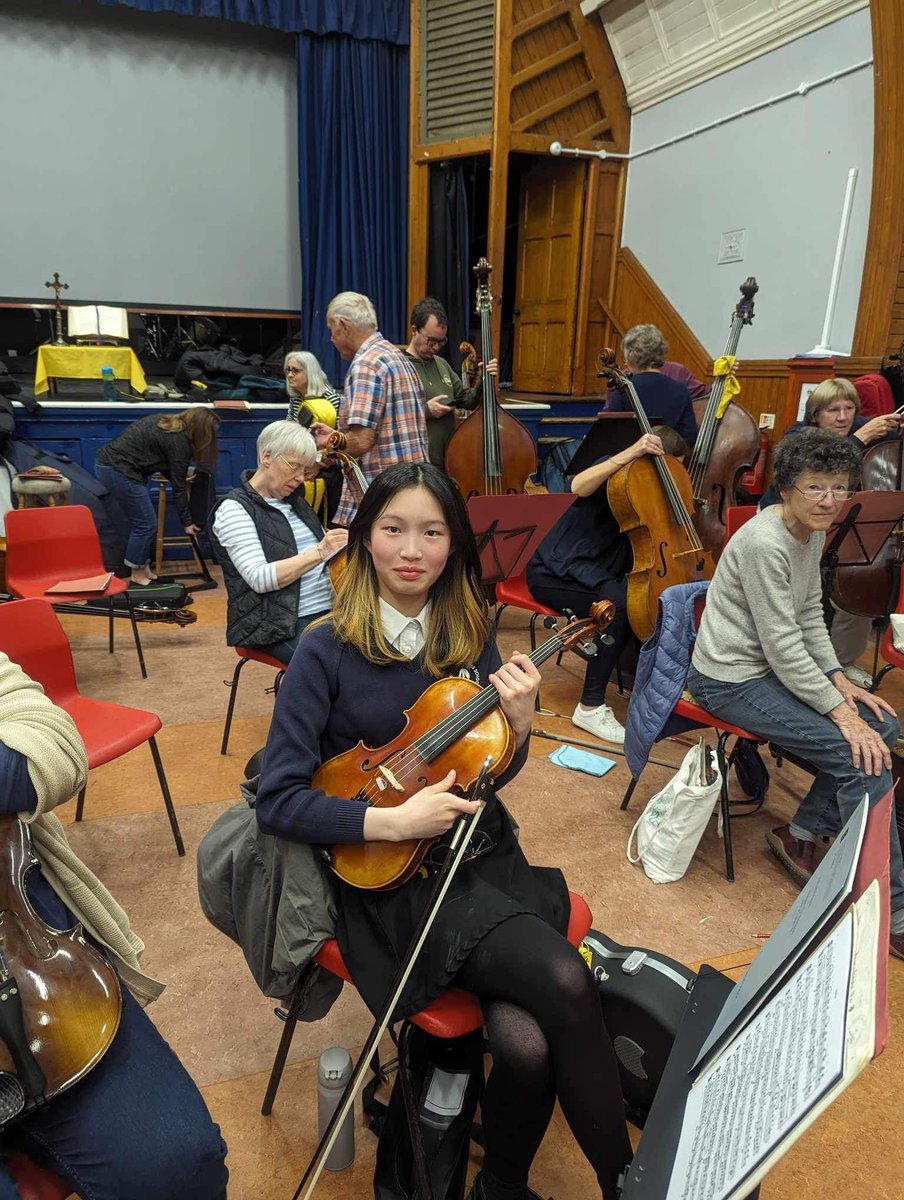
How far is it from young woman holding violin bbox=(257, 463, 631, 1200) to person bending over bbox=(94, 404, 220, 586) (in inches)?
139

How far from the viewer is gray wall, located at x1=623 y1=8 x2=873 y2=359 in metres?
4.46

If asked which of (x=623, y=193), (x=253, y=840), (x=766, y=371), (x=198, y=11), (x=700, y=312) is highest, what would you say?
(x=198, y=11)

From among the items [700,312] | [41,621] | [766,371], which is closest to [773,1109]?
[41,621]

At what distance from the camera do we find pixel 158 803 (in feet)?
8.42

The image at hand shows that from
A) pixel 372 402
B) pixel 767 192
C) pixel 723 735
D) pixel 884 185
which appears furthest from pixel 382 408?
pixel 767 192

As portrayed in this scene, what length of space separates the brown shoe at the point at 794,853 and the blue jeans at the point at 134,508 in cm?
376

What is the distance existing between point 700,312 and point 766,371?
2.97ft

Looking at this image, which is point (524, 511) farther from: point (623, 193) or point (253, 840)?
point (623, 193)

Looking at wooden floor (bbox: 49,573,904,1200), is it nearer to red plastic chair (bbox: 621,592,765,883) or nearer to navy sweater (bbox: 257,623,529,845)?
red plastic chair (bbox: 621,592,765,883)

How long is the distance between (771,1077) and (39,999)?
34.5 inches

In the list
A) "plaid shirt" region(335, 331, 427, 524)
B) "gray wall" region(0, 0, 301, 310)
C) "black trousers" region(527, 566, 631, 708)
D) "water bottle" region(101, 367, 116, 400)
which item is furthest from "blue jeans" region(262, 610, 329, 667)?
"gray wall" region(0, 0, 301, 310)

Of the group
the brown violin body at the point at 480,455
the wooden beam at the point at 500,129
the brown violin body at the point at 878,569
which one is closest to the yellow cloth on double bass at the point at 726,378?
the brown violin body at the point at 878,569

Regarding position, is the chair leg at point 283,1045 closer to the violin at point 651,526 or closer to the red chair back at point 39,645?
the red chair back at point 39,645

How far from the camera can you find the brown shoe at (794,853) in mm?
2305
